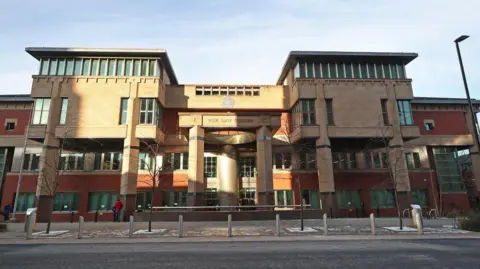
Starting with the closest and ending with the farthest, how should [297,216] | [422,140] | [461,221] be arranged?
[461,221], [297,216], [422,140]

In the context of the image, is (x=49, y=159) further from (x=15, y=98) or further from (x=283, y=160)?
(x=283, y=160)

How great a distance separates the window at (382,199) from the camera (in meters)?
33.8

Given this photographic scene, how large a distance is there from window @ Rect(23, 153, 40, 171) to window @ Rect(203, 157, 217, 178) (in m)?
19.1

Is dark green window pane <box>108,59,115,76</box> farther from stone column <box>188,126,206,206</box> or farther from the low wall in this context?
the low wall

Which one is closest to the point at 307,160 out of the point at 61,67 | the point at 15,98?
the point at 61,67

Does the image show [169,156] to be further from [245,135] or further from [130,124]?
[245,135]

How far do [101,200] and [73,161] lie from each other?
18.8ft

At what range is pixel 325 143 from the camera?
29031mm

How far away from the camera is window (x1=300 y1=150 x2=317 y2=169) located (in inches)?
1326

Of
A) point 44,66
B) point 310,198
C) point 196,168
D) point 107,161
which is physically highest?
point 44,66

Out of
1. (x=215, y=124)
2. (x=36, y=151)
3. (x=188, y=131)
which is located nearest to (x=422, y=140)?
(x=215, y=124)

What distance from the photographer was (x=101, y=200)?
105 feet

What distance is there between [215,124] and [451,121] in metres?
30.8

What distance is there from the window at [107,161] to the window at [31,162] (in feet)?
21.5
